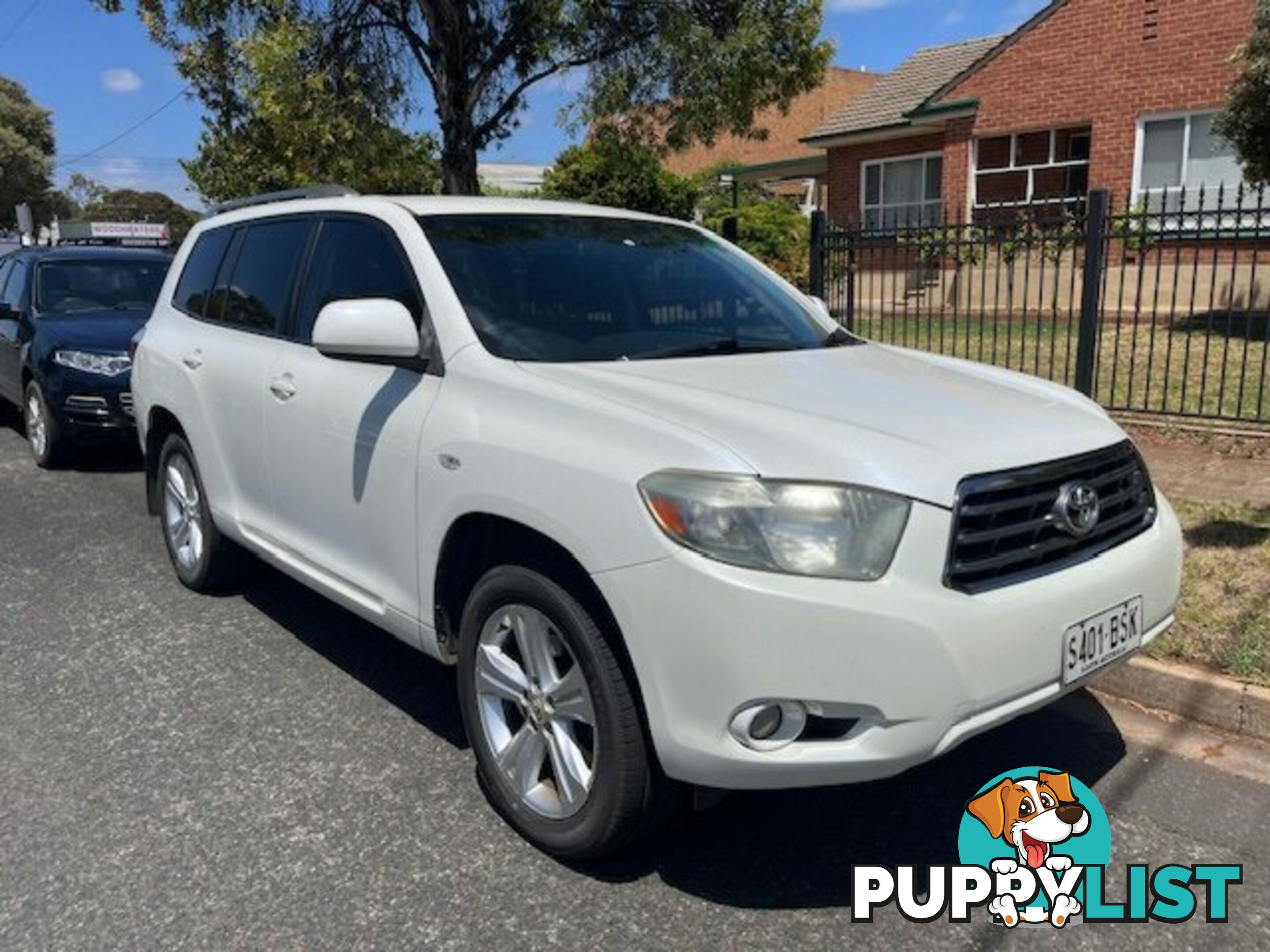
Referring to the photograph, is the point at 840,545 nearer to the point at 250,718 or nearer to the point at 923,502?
the point at 923,502

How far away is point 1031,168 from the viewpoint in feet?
60.6

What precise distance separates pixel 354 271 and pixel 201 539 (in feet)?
6.03

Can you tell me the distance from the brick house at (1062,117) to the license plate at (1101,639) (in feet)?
41.2

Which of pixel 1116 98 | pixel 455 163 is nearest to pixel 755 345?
pixel 455 163

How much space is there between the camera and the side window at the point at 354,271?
11.7 ft

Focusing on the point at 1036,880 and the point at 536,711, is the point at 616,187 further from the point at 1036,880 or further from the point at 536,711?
the point at 1036,880

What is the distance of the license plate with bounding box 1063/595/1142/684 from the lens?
8.79 feet

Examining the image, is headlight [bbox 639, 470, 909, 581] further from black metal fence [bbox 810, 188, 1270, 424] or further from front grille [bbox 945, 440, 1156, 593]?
black metal fence [bbox 810, 188, 1270, 424]

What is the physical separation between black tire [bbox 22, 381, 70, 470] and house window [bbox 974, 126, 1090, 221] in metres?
14.5

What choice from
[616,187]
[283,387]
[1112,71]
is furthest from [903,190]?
[283,387]

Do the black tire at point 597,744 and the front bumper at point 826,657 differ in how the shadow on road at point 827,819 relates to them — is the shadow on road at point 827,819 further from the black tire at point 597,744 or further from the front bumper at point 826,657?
the front bumper at point 826,657

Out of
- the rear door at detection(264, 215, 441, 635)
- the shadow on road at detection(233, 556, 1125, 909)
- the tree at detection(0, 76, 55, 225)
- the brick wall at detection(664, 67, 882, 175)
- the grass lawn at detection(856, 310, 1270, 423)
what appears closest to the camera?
the shadow on road at detection(233, 556, 1125, 909)

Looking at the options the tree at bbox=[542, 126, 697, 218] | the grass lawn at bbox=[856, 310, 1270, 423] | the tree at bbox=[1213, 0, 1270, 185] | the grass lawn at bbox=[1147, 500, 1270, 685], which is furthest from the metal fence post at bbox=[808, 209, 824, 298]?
the tree at bbox=[542, 126, 697, 218]

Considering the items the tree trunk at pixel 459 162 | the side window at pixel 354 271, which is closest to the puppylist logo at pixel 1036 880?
the side window at pixel 354 271
